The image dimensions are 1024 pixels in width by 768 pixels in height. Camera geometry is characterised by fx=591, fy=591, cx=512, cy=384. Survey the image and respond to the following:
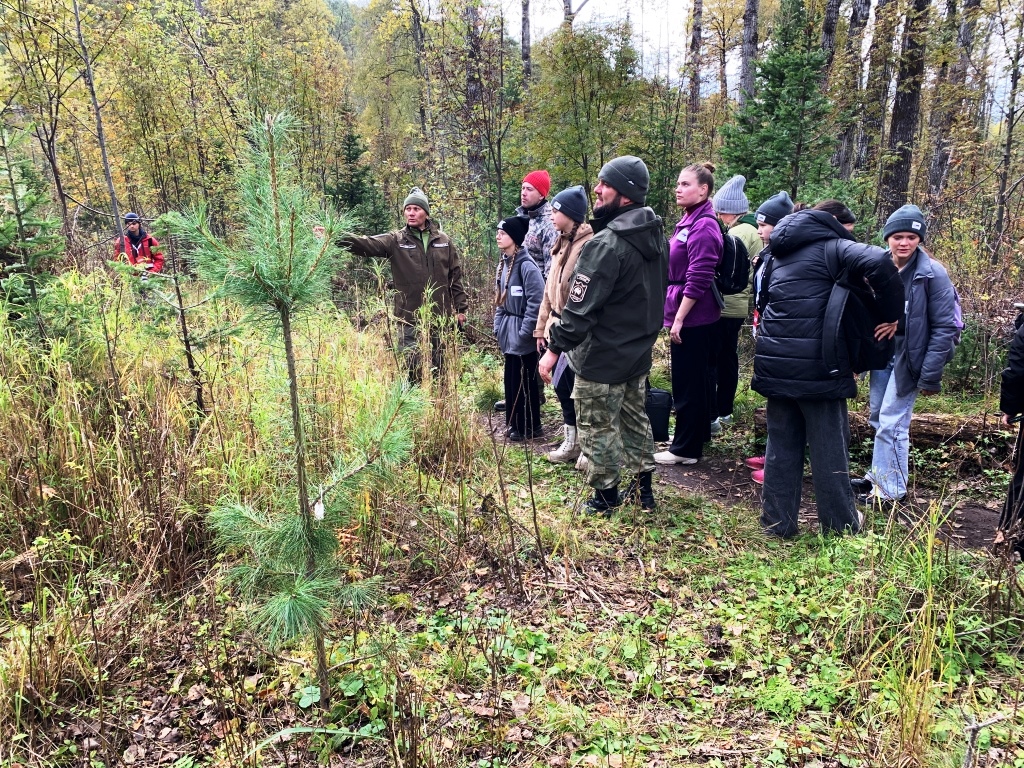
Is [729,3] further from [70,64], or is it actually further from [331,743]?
[331,743]

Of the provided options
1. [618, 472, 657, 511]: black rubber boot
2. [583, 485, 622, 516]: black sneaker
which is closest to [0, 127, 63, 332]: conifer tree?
[583, 485, 622, 516]: black sneaker

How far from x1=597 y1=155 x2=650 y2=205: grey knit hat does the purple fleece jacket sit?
117 cm

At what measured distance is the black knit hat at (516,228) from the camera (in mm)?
5023

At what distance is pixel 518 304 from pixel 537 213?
78 centimetres

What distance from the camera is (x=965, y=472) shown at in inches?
199

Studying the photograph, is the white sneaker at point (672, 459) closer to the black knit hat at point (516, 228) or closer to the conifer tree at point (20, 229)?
the black knit hat at point (516, 228)

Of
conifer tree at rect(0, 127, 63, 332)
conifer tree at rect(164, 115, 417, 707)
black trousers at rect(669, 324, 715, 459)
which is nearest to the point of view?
conifer tree at rect(164, 115, 417, 707)

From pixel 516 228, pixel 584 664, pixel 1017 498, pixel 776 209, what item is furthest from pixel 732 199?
pixel 584 664

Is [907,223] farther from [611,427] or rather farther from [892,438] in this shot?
[611,427]

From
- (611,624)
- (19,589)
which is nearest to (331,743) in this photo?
(611,624)

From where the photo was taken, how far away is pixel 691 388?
488cm

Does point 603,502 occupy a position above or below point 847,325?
below

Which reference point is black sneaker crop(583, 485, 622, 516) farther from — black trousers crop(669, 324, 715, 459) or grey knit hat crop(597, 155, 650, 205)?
grey knit hat crop(597, 155, 650, 205)

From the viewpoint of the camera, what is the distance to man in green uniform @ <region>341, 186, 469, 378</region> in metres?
5.48
